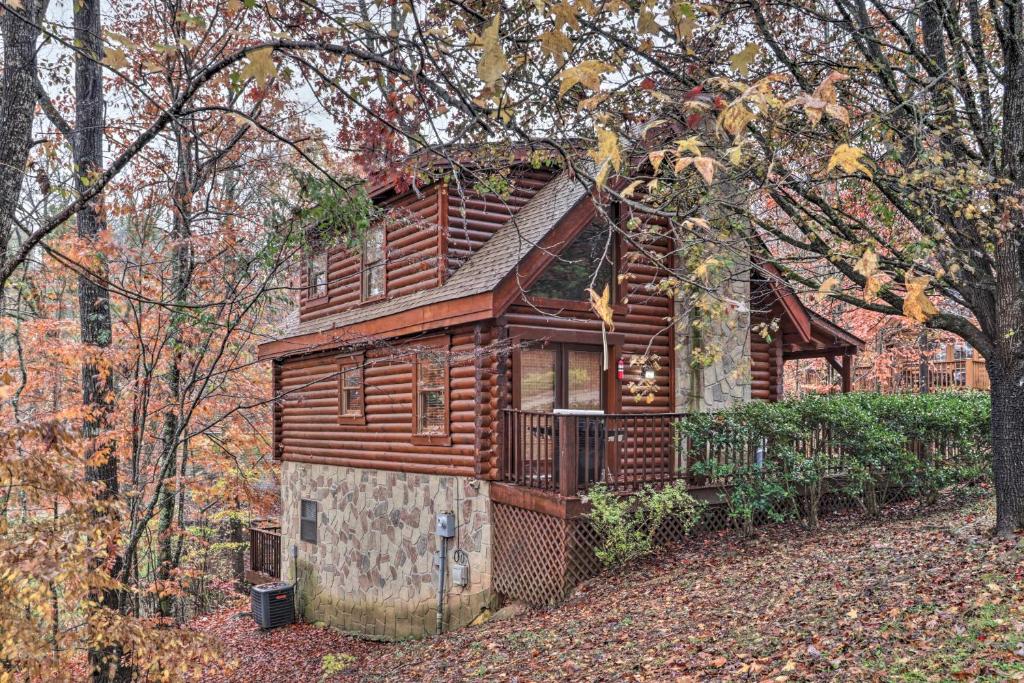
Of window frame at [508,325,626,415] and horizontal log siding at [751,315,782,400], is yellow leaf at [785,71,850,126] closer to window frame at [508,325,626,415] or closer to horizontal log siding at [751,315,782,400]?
window frame at [508,325,626,415]

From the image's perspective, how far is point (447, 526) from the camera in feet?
35.6

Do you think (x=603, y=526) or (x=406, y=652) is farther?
(x=406, y=652)

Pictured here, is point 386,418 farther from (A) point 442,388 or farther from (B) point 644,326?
(B) point 644,326

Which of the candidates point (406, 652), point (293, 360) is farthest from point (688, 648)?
point (293, 360)

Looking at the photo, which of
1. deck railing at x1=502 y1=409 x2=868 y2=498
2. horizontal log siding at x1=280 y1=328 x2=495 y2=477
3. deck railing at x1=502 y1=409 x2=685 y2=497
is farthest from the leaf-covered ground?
horizontal log siding at x1=280 y1=328 x2=495 y2=477

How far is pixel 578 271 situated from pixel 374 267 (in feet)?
14.0

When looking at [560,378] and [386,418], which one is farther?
[386,418]

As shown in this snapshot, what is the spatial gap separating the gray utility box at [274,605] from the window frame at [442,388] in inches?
214

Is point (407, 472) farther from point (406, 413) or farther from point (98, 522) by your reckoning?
point (98, 522)

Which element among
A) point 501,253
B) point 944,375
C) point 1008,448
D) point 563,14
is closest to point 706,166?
point 563,14

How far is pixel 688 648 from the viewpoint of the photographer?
6.28 m

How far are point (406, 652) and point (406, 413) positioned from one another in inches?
147

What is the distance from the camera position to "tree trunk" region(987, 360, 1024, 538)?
23.1ft

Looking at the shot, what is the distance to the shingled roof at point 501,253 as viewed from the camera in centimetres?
1005
